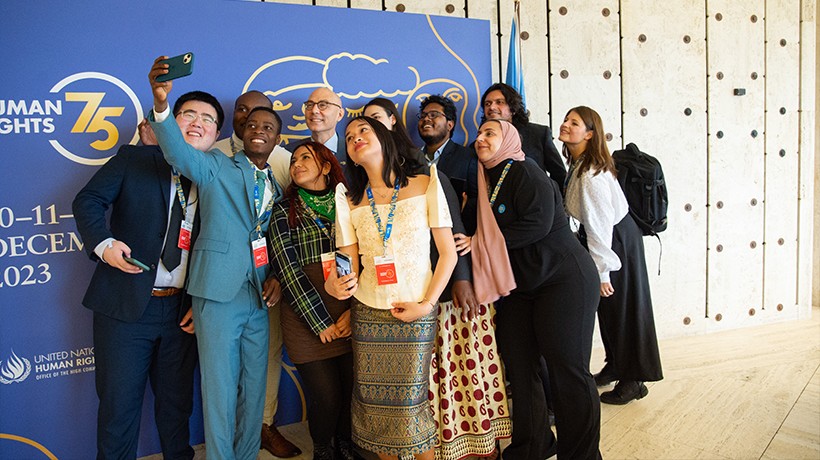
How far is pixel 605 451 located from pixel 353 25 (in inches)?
113

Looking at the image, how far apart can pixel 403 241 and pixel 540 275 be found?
683mm

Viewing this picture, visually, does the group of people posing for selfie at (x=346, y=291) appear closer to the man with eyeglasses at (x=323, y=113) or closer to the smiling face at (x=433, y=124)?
the man with eyeglasses at (x=323, y=113)

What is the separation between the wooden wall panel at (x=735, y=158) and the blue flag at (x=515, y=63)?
2207mm

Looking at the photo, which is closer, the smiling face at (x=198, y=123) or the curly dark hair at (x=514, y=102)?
the smiling face at (x=198, y=123)

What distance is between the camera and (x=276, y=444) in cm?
295

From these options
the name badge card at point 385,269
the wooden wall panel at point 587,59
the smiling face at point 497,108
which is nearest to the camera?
the name badge card at point 385,269

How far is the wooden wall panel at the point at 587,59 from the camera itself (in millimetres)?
4461

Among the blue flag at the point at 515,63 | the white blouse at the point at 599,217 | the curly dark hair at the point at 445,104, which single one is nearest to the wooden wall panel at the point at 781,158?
the blue flag at the point at 515,63

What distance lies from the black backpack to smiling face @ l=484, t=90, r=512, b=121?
0.92m

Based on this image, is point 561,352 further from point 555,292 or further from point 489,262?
point 489,262

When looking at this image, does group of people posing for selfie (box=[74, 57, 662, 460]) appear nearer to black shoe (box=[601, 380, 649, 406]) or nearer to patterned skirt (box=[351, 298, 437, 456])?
patterned skirt (box=[351, 298, 437, 456])

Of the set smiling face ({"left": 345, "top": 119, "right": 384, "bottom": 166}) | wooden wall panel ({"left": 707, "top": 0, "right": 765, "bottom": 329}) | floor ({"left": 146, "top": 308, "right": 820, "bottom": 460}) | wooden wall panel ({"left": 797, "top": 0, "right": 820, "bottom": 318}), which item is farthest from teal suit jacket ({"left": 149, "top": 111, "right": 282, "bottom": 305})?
wooden wall panel ({"left": 797, "top": 0, "right": 820, "bottom": 318})

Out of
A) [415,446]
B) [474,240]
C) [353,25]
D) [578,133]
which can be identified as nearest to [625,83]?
[578,133]

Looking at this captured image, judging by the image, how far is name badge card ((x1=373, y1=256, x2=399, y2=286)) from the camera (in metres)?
2.21
